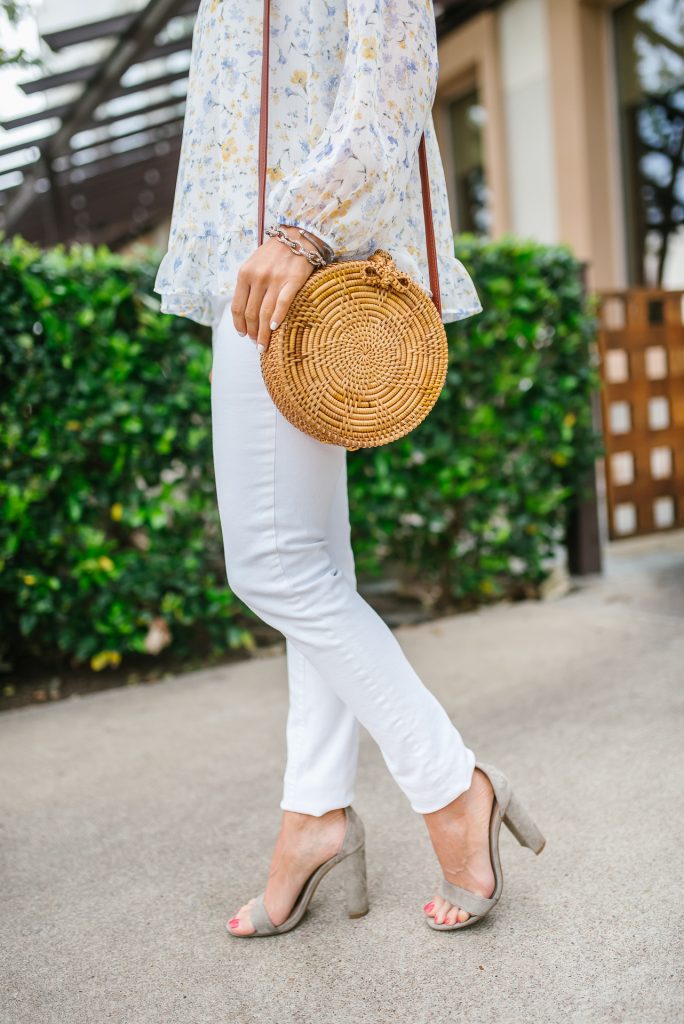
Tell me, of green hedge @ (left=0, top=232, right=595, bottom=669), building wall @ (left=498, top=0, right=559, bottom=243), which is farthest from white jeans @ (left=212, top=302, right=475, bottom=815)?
building wall @ (left=498, top=0, right=559, bottom=243)

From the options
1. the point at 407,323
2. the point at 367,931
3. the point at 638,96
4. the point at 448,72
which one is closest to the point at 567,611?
the point at 367,931

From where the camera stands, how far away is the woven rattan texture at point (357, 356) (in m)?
1.33

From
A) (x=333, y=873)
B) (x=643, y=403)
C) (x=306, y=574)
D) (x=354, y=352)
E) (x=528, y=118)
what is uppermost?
(x=528, y=118)

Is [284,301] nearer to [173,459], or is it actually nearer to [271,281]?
[271,281]

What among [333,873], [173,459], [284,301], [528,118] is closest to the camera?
[284,301]

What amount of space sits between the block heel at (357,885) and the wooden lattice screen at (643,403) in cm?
330

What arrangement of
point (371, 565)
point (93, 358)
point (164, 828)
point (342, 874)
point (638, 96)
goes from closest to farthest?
point (342, 874)
point (164, 828)
point (93, 358)
point (371, 565)
point (638, 96)

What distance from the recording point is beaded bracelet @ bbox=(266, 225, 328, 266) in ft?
4.36

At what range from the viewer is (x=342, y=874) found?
186cm

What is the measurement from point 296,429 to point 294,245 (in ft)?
0.96

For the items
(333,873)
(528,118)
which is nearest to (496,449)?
(333,873)

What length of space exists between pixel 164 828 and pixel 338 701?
75 centimetres

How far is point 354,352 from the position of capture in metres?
1.36

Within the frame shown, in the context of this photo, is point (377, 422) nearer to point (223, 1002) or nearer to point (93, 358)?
point (223, 1002)
